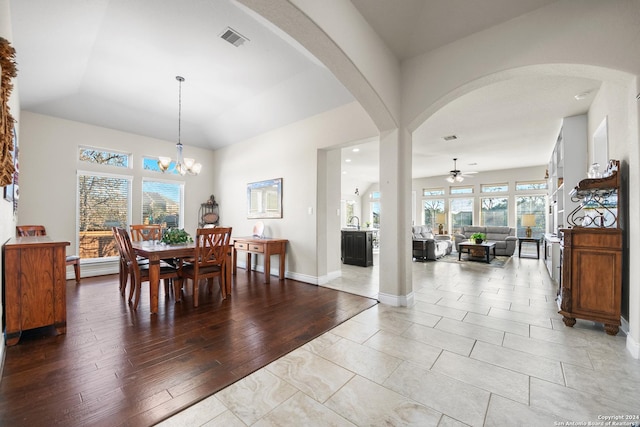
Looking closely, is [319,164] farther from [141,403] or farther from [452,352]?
[141,403]

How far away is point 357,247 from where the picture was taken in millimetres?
6133

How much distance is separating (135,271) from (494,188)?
10778 mm

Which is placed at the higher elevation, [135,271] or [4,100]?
[4,100]

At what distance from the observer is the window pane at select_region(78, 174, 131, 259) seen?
4.97 meters

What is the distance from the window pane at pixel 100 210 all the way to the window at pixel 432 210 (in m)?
10.1

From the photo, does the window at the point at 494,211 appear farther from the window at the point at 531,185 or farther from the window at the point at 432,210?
the window at the point at 432,210

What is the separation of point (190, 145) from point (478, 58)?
6.11 m

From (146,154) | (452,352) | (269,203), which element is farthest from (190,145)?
(452,352)

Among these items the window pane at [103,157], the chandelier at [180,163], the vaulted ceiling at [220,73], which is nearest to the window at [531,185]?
the vaulted ceiling at [220,73]

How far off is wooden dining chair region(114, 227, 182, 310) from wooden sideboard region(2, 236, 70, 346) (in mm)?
682

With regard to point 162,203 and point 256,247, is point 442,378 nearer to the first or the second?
point 256,247

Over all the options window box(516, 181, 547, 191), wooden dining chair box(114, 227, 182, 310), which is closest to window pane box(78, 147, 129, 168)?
wooden dining chair box(114, 227, 182, 310)

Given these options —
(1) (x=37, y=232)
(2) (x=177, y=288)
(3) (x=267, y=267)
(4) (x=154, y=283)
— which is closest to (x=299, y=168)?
(3) (x=267, y=267)

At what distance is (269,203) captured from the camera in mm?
5363
